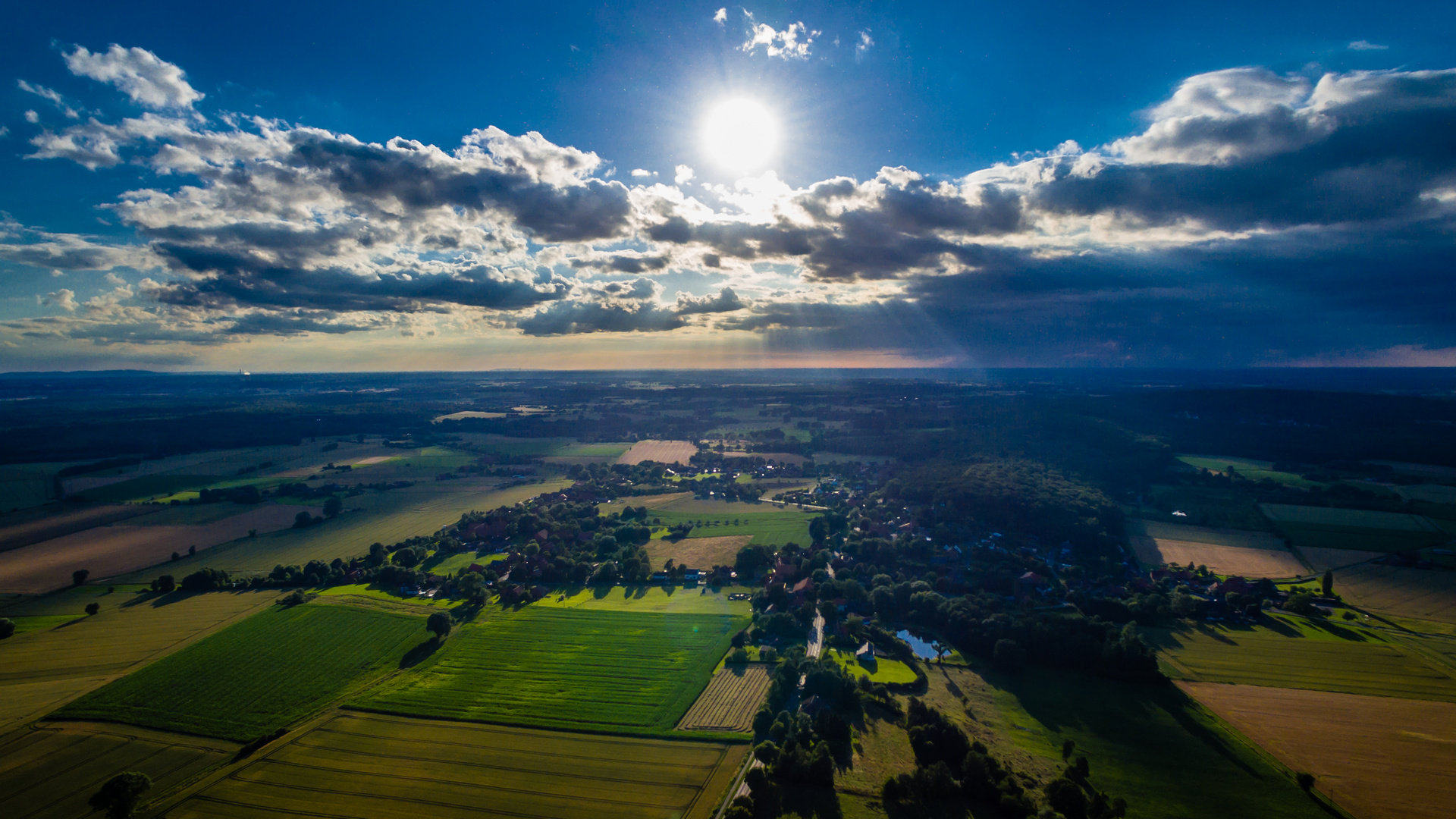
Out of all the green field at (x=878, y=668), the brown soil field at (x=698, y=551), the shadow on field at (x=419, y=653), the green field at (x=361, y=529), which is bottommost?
the green field at (x=878, y=668)

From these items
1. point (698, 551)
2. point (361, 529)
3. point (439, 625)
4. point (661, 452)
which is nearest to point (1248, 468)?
point (698, 551)

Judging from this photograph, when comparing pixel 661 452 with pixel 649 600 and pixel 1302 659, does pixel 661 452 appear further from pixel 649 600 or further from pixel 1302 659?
pixel 1302 659

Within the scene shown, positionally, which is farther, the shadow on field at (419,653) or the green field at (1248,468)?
the green field at (1248,468)

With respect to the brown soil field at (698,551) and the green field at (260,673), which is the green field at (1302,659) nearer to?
the brown soil field at (698,551)

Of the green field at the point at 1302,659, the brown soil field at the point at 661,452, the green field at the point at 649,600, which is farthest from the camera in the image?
the brown soil field at the point at 661,452

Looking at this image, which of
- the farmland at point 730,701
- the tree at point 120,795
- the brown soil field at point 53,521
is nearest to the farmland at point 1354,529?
the farmland at point 730,701

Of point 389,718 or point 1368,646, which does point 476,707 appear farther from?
point 1368,646
